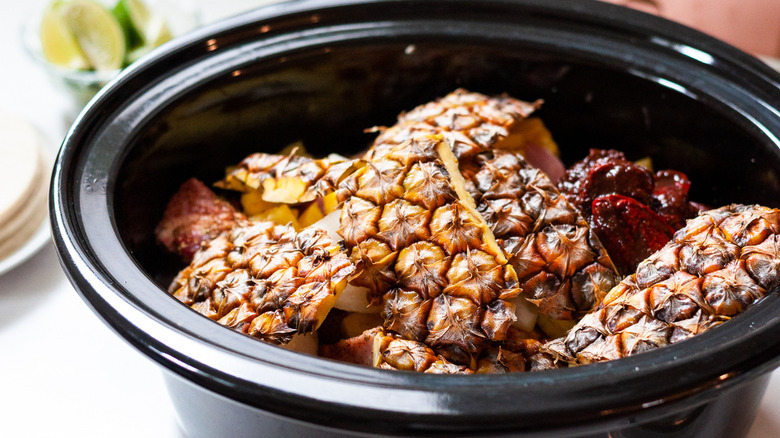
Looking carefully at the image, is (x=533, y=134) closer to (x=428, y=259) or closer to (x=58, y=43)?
(x=428, y=259)

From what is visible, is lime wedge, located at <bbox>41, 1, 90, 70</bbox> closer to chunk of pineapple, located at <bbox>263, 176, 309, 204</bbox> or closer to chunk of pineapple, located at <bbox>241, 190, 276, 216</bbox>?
chunk of pineapple, located at <bbox>241, 190, 276, 216</bbox>

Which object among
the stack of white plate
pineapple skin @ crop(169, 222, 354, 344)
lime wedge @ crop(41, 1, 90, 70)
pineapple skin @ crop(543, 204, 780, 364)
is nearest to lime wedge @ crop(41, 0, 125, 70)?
lime wedge @ crop(41, 1, 90, 70)

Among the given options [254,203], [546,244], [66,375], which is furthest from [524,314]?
[66,375]

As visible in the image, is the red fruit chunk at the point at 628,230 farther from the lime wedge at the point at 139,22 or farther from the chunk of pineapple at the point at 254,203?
the lime wedge at the point at 139,22

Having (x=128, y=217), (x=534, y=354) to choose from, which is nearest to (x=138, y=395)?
(x=128, y=217)

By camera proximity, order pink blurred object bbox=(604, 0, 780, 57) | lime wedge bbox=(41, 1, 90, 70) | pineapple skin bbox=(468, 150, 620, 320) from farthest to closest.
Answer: pink blurred object bbox=(604, 0, 780, 57) < lime wedge bbox=(41, 1, 90, 70) < pineapple skin bbox=(468, 150, 620, 320)

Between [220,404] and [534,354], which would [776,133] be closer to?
[534,354]
